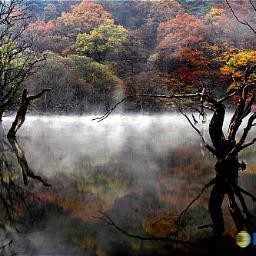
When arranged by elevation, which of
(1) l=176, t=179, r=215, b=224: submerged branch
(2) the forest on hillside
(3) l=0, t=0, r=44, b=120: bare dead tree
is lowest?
(2) the forest on hillside

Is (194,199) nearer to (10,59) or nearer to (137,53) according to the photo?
(10,59)

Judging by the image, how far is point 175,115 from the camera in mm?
20047

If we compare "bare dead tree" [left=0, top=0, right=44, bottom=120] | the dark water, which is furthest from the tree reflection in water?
"bare dead tree" [left=0, top=0, right=44, bottom=120]

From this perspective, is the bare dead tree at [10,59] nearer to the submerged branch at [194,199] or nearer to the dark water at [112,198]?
the dark water at [112,198]

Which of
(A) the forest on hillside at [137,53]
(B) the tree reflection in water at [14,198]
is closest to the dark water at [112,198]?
(B) the tree reflection in water at [14,198]

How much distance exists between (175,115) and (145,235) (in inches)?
675

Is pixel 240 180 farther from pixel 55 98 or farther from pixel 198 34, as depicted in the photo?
pixel 198 34

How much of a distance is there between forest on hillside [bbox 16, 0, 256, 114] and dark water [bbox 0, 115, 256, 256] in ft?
39.6

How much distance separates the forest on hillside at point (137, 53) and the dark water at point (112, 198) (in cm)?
1207

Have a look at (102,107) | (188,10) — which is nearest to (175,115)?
(102,107)

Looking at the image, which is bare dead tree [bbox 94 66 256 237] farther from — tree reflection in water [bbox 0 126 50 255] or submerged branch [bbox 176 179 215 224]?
tree reflection in water [bbox 0 126 50 255]

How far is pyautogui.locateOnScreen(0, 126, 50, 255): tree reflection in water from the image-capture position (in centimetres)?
316

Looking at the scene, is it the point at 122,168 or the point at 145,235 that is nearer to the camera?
the point at 145,235

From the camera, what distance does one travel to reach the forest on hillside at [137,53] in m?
20.2
